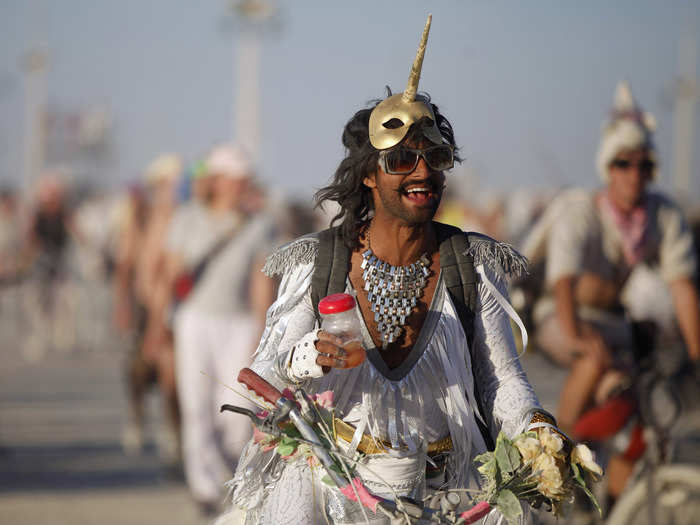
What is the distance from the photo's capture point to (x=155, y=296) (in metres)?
9.47

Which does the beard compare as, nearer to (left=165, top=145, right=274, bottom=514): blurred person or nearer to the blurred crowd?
the blurred crowd

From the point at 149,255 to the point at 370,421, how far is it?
6845mm

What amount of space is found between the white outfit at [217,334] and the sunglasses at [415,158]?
484 cm

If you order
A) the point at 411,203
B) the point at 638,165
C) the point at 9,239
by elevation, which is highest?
the point at 9,239

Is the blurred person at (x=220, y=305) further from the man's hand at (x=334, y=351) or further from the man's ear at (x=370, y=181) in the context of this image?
the man's hand at (x=334, y=351)

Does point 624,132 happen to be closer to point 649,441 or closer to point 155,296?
point 649,441

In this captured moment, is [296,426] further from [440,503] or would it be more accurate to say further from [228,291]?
[228,291]

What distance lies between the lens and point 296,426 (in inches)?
126

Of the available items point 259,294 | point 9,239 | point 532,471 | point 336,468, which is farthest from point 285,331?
point 9,239

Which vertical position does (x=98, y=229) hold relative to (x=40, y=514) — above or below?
above

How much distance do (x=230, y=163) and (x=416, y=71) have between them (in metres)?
5.15

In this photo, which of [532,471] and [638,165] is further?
[638,165]

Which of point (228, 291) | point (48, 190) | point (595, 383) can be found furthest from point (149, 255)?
point (48, 190)

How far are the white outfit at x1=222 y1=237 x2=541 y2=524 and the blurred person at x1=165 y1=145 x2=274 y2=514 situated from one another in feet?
15.1
